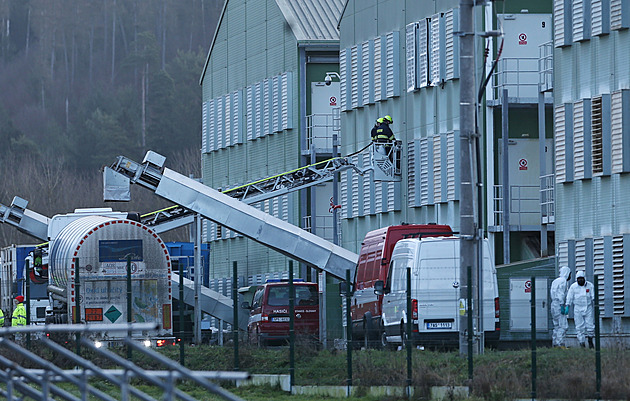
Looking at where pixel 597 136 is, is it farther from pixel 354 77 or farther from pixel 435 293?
pixel 354 77

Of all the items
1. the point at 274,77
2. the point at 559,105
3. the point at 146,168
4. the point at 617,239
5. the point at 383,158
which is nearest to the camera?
the point at 617,239

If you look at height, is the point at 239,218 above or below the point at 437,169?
below

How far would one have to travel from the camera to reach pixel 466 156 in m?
27.3

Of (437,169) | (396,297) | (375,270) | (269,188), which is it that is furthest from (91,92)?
(396,297)

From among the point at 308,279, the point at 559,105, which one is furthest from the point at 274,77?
the point at 559,105

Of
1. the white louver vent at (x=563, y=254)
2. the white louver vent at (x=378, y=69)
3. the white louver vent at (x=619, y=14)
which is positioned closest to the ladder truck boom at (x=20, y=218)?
the white louver vent at (x=378, y=69)

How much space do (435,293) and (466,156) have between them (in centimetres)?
447

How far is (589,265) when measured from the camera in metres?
36.1

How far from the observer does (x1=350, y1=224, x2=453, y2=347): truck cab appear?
1330 inches

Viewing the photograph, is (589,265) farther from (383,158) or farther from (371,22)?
(371,22)

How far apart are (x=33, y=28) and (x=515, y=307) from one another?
15785 centimetres

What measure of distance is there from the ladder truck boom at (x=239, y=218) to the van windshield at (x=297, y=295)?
86cm

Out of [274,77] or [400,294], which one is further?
[274,77]

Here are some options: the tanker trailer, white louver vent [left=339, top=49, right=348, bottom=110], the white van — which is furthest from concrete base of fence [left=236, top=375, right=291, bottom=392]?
white louver vent [left=339, top=49, right=348, bottom=110]
